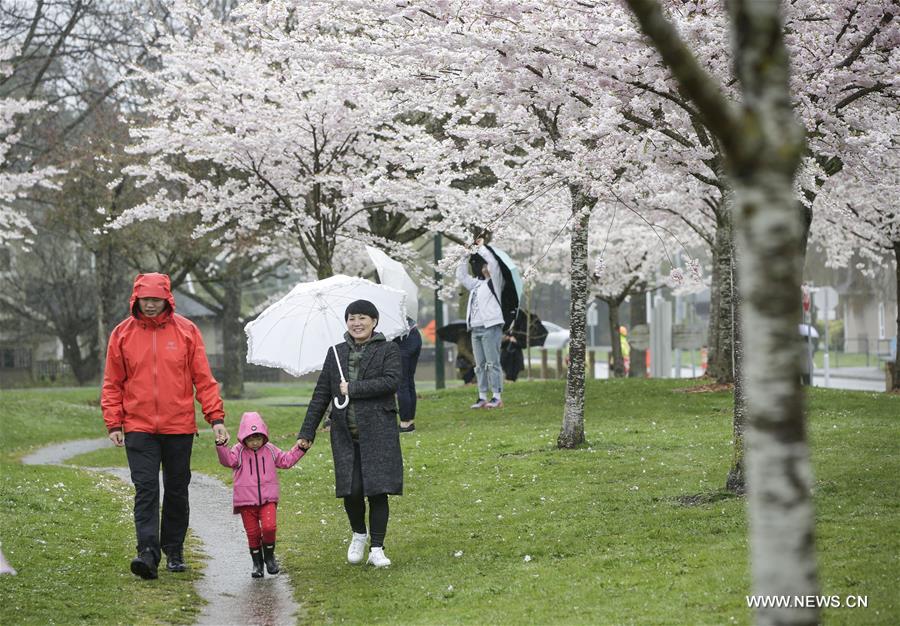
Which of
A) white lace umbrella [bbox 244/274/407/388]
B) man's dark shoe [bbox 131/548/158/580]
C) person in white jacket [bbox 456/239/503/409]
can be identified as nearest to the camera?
man's dark shoe [bbox 131/548/158/580]

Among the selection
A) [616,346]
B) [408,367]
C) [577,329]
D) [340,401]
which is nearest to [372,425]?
[340,401]

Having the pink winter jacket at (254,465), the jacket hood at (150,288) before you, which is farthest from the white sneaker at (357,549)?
the jacket hood at (150,288)

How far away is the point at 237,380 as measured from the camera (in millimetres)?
36812

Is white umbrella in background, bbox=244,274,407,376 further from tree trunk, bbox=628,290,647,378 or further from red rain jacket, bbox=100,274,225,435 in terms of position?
tree trunk, bbox=628,290,647,378

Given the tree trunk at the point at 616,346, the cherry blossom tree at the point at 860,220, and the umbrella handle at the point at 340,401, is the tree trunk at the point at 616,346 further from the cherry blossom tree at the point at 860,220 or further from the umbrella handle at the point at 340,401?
the umbrella handle at the point at 340,401

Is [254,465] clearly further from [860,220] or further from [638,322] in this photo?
[638,322]

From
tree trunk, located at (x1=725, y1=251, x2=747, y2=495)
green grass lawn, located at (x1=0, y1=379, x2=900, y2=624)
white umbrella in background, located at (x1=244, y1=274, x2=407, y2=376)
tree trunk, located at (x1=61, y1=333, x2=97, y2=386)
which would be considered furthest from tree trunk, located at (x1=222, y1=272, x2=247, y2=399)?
tree trunk, located at (x1=725, y1=251, x2=747, y2=495)

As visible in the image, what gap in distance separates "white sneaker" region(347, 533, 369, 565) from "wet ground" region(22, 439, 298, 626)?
0.48m

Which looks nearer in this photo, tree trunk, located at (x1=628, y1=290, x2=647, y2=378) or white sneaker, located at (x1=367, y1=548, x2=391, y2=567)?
white sneaker, located at (x1=367, y1=548, x2=391, y2=567)

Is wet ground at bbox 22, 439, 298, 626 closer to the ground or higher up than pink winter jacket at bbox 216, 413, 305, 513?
closer to the ground

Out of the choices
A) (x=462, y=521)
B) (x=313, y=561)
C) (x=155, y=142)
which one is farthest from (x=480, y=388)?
(x=313, y=561)

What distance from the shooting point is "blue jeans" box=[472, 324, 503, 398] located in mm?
17578

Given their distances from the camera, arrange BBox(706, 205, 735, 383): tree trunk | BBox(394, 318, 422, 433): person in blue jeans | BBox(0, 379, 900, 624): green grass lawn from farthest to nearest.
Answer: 1. BBox(706, 205, 735, 383): tree trunk
2. BBox(394, 318, 422, 433): person in blue jeans
3. BBox(0, 379, 900, 624): green grass lawn

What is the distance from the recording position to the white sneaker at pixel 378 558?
340 inches
